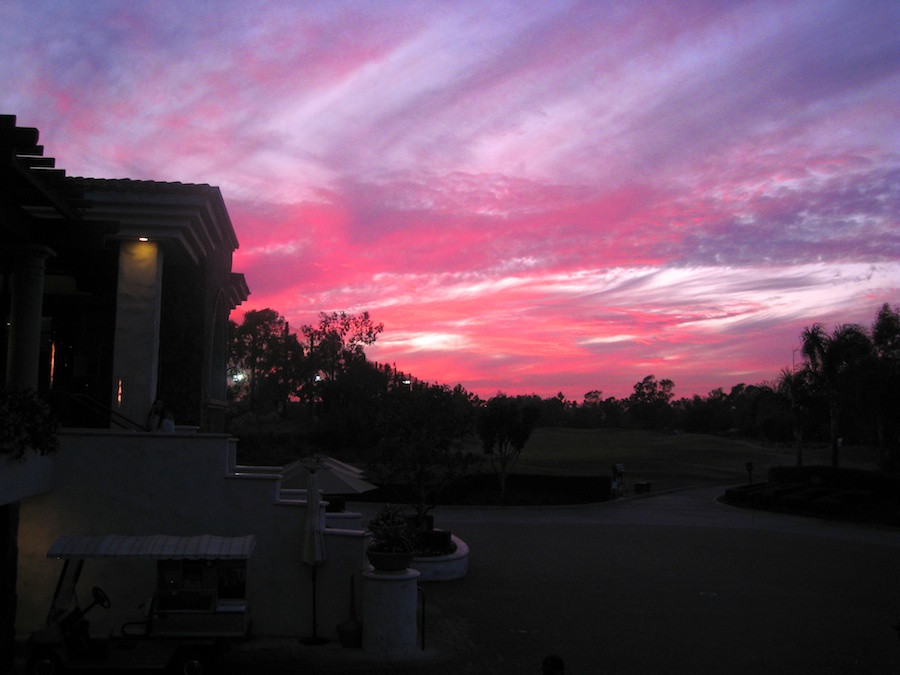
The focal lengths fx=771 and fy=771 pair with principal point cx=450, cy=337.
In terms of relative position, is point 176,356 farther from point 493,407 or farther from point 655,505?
point 655,505

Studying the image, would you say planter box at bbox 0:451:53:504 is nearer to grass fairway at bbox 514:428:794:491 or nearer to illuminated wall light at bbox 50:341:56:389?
illuminated wall light at bbox 50:341:56:389

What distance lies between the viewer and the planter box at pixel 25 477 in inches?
339

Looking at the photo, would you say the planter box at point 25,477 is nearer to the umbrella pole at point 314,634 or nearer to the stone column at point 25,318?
the stone column at point 25,318

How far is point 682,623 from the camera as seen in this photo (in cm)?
1203

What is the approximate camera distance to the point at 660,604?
44.1ft

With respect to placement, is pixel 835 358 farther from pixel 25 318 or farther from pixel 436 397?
pixel 25 318

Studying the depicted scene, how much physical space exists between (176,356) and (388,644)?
20.8ft

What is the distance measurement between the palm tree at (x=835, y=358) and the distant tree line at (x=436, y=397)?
0.05 metres

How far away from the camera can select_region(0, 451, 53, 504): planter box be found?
28.3ft

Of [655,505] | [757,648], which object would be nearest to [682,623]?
[757,648]

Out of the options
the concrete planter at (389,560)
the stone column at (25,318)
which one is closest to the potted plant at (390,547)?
the concrete planter at (389,560)

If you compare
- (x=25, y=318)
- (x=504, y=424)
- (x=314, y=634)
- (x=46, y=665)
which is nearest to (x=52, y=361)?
(x=25, y=318)

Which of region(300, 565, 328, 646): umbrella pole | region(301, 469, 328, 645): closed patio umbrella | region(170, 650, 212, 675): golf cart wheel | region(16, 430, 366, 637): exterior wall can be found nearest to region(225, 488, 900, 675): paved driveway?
region(300, 565, 328, 646): umbrella pole

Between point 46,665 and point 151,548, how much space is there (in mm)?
1577
